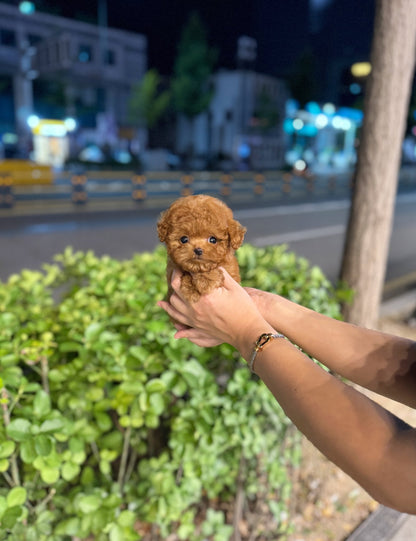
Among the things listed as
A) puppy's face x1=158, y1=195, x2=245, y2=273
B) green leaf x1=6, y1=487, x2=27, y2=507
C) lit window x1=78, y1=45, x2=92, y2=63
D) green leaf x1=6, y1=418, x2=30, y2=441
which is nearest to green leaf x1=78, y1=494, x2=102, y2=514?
green leaf x1=6, y1=487, x2=27, y2=507

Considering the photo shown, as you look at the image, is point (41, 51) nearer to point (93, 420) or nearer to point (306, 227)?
point (306, 227)

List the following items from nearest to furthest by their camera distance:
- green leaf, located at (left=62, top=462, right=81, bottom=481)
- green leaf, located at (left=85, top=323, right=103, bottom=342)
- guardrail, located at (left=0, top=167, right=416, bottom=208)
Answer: green leaf, located at (left=62, top=462, right=81, bottom=481)
green leaf, located at (left=85, top=323, right=103, bottom=342)
guardrail, located at (left=0, top=167, right=416, bottom=208)

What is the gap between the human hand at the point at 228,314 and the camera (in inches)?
46.6

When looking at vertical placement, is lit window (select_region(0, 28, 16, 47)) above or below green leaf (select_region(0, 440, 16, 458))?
above

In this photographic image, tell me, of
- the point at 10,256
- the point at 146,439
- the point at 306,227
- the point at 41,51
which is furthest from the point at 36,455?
the point at 41,51

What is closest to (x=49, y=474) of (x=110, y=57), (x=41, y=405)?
(x=41, y=405)

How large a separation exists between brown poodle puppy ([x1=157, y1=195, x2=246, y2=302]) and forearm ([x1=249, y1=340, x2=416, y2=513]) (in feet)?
0.97

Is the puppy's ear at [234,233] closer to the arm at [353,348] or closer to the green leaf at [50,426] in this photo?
the arm at [353,348]

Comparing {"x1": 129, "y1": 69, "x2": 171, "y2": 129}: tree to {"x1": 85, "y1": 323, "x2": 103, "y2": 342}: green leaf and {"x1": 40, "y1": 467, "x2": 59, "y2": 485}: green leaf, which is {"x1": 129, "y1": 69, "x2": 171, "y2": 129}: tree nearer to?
{"x1": 85, "y1": 323, "x2": 103, "y2": 342}: green leaf

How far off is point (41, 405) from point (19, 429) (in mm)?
118

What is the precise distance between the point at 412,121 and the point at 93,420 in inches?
1637

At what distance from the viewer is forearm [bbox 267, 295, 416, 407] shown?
1236 millimetres

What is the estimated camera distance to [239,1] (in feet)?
148

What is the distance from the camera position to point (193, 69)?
35.4m
